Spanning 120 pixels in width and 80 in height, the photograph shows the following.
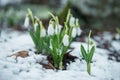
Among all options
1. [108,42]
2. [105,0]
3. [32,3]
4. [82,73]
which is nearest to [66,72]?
[82,73]

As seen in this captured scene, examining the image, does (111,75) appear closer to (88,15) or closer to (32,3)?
(88,15)

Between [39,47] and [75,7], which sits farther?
[75,7]

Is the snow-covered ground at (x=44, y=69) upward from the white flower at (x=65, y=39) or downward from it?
downward

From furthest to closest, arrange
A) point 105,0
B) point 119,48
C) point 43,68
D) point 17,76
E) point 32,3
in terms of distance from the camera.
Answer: point 32,3
point 105,0
point 119,48
point 43,68
point 17,76

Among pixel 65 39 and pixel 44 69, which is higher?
pixel 65 39

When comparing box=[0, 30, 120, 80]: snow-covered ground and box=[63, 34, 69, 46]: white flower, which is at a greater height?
box=[63, 34, 69, 46]: white flower

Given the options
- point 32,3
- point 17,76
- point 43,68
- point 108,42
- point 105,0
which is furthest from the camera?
point 32,3

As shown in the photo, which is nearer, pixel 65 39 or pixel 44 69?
pixel 65 39

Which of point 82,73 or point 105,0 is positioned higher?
point 105,0

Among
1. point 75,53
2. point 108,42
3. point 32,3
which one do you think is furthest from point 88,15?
point 32,3
